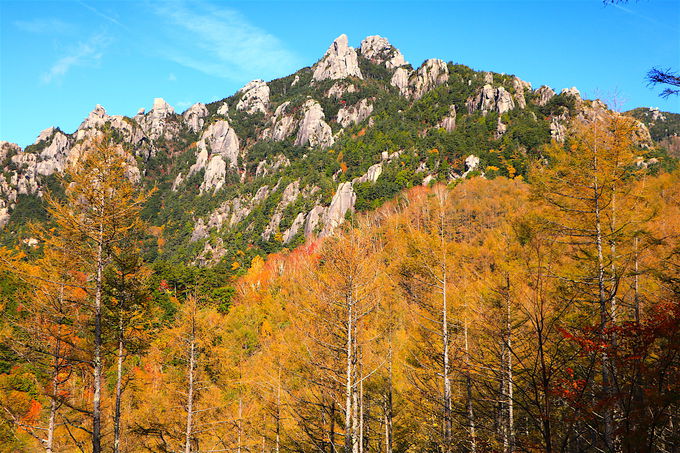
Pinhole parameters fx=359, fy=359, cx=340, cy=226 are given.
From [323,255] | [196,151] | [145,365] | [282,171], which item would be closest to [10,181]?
[196,151]

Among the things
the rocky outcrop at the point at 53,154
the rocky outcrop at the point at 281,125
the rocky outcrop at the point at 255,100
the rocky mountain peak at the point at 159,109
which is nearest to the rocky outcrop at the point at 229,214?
the rocky outcrop at the point at 281,125

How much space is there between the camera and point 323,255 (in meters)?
10.0

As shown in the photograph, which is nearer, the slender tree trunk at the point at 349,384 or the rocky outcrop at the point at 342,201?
the slender tree trunk at the point at 349,384

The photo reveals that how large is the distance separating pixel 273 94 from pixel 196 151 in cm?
6132

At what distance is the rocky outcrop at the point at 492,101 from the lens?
10456 cm

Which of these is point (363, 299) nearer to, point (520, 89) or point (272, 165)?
point (520, 89)

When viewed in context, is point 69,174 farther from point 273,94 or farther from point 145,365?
point 273,94

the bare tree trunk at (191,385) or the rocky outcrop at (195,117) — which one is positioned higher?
the rocky outcrop at (195,117)

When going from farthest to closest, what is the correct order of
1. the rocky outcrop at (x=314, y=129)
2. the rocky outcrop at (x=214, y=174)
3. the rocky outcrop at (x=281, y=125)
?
the rocky outcrop at (x=281, y=125) → the rocky outcrop at (x=214, y=174) → the rocky outcrop at (x=314, y=129)

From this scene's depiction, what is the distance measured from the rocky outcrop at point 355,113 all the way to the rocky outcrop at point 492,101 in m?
43.2

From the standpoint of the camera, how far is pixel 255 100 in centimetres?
19088

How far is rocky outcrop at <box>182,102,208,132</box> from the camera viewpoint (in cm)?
19100

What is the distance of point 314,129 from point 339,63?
5783cm

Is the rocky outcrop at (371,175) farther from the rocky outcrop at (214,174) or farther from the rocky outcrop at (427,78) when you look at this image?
the rocky outcrop at (214,174)
